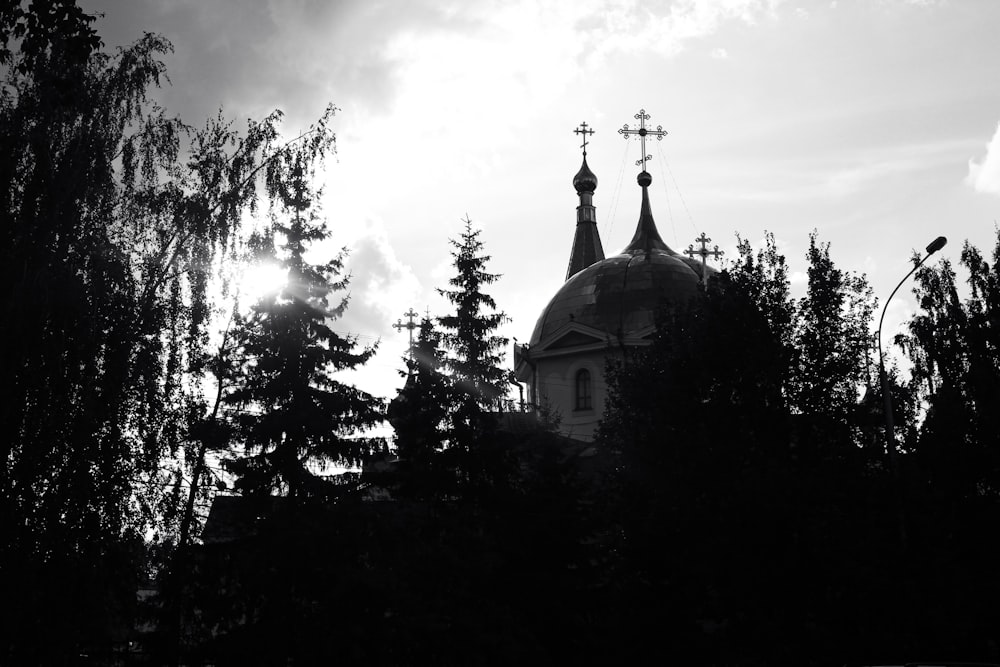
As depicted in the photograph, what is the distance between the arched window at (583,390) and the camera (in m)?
42.6

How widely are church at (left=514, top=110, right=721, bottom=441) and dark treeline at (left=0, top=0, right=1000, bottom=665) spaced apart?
16.7m

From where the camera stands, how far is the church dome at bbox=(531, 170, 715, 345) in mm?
42031

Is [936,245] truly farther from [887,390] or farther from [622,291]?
[622,291]

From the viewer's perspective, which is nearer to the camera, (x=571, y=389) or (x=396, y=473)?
(x=396, y=473)

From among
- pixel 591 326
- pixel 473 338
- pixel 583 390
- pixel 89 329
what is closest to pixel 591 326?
pixel 591 326

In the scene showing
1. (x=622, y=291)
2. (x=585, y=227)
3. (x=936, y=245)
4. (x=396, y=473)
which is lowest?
(x=396, y=473)

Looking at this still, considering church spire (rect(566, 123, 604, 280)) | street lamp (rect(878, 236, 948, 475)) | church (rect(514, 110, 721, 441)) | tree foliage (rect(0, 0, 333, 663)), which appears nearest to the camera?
tree foliage (rect(0, 0, 333, 663))

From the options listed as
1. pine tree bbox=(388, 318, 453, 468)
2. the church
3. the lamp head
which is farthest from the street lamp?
the church

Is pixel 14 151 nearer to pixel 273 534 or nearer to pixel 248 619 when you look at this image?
pixel 273 534

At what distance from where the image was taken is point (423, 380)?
77.6 feet

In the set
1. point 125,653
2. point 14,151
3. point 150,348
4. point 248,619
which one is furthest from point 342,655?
point 14,151

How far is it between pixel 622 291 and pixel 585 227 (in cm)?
2188

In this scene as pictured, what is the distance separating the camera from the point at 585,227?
211 feet

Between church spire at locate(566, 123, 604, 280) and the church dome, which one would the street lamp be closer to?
the church dome
